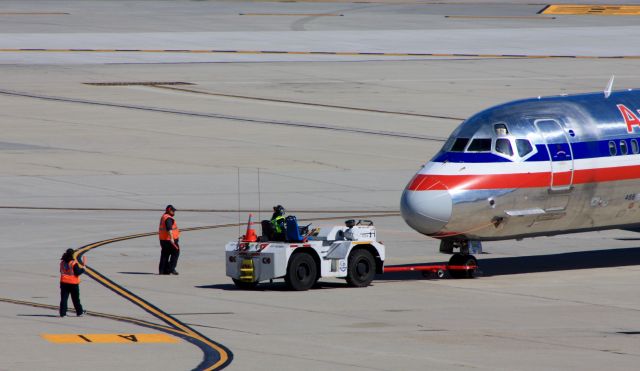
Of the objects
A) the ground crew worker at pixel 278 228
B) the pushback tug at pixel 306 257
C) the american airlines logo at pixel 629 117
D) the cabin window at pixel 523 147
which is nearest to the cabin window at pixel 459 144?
the cabin window at pixel 523 147

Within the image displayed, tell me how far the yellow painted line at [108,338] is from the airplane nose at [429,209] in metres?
9.62

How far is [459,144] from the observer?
36.5 metres

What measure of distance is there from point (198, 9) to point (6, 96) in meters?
48.5

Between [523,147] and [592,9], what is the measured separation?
92.4 meters

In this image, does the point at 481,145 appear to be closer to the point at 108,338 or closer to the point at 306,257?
the point at 306,257

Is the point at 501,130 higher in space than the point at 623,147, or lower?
higher

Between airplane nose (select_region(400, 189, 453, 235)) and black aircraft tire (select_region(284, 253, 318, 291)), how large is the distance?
9.57 ft

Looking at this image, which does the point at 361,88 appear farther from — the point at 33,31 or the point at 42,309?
the point at 42,309

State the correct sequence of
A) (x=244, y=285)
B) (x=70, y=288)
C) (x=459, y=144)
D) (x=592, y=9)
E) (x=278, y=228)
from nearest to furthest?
(x=70, y=288) < (x=244, y=285) < (x=278, y=228) < (x=459, y=144) < (x=592, y=9)

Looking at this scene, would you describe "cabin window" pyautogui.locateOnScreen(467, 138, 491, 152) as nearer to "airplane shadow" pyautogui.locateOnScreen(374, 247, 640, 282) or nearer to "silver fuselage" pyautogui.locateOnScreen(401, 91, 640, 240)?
"silver fuselage" pyautogui.locateOnScreen(401, 91, 640, 240)

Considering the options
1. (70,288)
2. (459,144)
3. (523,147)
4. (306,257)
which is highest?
(459,144)

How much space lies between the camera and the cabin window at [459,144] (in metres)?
36.4

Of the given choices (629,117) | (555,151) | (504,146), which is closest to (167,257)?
(504,146)

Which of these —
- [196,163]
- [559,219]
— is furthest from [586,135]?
[196,163]
